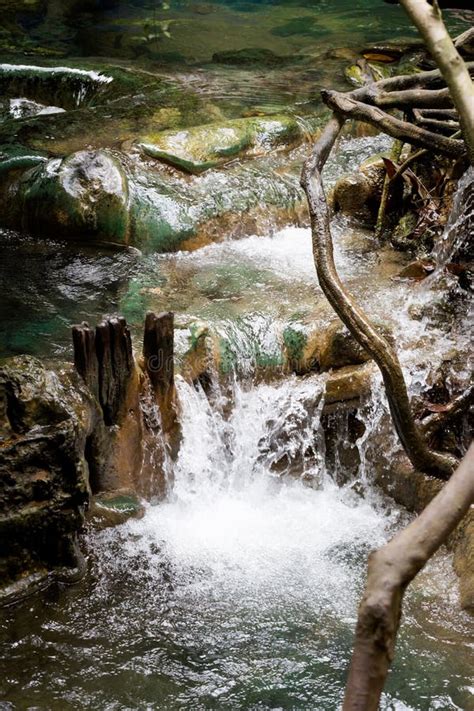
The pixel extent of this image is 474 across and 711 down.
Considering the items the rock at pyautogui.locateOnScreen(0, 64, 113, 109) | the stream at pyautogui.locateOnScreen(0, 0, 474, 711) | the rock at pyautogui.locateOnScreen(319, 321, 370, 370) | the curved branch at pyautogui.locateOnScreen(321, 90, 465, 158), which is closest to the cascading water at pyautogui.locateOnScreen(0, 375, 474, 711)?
the stream at pyautogui.locateOnScreen(0, 0, 474, 711)

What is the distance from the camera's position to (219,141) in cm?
723

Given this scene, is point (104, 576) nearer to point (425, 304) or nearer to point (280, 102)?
point (425, 304)

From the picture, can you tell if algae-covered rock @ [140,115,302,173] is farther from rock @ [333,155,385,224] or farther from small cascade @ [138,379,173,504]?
small cascade @ [138,379,173,504]

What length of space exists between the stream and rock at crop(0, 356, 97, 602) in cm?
15

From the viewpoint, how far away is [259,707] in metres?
3.36

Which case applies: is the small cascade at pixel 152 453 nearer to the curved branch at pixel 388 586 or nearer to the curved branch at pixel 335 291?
the curved branch at pixel 335 291

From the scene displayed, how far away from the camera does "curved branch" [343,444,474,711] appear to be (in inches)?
49.3

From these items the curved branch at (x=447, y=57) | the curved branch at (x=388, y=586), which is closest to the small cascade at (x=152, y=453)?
the curved branch at (x=447, y=57)

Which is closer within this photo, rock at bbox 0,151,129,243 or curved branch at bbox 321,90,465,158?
curved branch at bbox 321,90,465,158

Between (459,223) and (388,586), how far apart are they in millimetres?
4628

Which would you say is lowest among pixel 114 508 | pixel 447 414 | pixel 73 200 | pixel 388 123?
pixel 114 508

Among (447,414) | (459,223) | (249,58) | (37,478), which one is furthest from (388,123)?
(249,58)

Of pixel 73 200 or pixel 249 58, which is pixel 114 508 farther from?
pixel 249 58

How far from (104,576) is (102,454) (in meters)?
0.64
